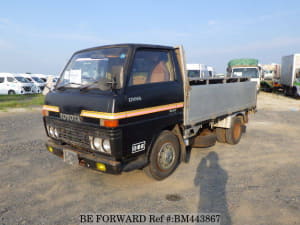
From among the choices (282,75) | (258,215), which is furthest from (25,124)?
(282,75)

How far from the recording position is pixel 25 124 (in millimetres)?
8711

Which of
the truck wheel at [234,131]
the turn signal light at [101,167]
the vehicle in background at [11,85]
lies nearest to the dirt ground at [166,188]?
the truck wheel at [234,131]

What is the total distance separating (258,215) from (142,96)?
2.31 metres

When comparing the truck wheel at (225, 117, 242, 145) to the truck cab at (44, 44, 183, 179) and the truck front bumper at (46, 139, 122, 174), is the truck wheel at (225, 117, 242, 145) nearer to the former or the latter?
the truck cab at (44, 44, 183, 179)

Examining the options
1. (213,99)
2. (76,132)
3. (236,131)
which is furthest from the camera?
(236,131)

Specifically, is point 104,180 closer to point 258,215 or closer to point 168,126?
point 168,126

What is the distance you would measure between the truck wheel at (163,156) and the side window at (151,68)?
971 mm

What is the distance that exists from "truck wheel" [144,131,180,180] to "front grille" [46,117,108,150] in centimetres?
102

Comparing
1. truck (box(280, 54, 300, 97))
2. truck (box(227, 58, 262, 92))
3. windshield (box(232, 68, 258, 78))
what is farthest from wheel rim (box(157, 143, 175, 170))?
truck (box(280, 54, 300, 97))

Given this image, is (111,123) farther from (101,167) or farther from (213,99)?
(213,99)

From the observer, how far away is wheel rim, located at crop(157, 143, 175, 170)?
393 centimetres

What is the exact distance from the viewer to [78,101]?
135 inches

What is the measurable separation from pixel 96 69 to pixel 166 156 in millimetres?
1920

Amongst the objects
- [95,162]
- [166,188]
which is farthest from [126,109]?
[166,188]
